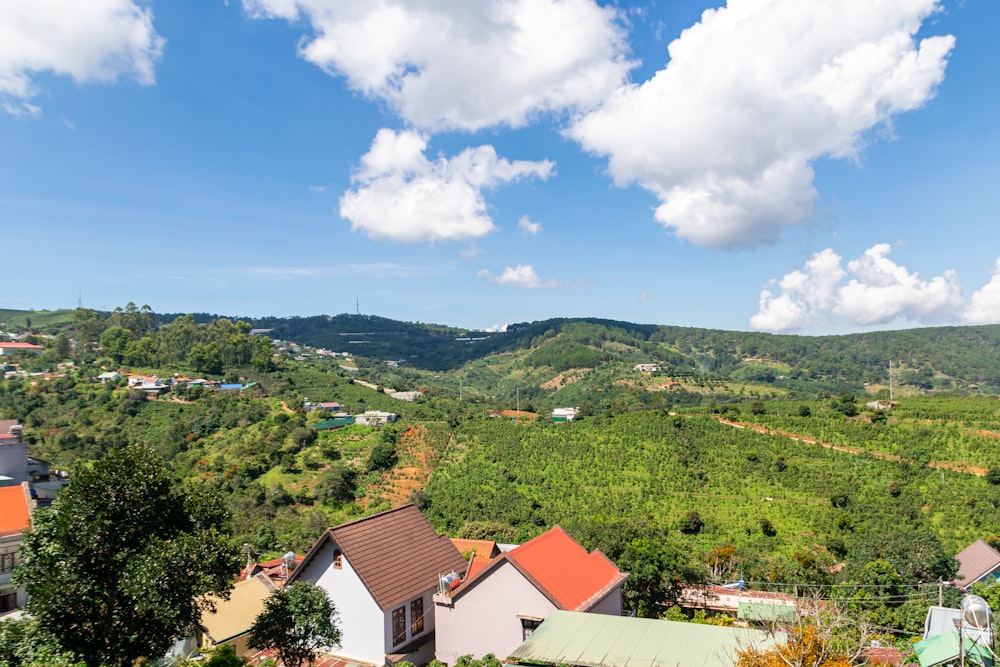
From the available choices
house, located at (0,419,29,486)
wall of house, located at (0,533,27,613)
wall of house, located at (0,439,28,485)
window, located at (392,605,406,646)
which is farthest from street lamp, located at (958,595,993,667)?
wall of house, located at (0,439,28,485)

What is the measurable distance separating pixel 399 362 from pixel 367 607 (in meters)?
173

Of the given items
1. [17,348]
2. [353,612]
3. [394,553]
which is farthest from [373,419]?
[17,348]

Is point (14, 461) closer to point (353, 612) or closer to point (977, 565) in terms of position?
point (353, 612)

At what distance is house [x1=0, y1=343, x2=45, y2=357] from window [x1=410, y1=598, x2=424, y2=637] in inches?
3696

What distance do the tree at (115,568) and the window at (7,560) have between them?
16669mm

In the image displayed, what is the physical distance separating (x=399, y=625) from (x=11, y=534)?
64.1 feet

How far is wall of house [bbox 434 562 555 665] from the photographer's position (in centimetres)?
1537

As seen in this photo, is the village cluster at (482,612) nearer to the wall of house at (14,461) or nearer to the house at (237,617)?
the house at (237,617)

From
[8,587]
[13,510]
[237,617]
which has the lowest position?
[8,587]

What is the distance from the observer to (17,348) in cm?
8656

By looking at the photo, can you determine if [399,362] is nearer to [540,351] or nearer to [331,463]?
[540,351]

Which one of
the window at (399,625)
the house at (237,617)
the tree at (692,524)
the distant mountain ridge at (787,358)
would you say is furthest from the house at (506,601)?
the distant mountain ridge at (787,358)

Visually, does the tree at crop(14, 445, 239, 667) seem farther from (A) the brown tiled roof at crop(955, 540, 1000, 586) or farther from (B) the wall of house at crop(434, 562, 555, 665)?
(A) the brown tiled roof at crop(955, 540, 1000, 586)

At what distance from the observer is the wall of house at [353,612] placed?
628 inches
